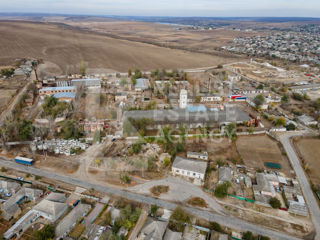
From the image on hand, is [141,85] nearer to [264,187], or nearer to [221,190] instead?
[221,190]

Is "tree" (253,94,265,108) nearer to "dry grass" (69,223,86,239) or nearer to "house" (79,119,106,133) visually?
A: "house" (79,119,106,133)

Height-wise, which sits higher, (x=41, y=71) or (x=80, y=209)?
(x=41, y=71)

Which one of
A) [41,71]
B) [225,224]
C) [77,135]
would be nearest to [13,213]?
[77,135]

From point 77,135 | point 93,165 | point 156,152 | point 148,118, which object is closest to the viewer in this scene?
point 93,165

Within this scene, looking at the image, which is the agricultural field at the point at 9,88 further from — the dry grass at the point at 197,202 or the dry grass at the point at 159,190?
the dry grass at the point at 197,202

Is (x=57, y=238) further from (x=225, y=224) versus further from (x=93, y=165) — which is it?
(x=225, y=224)

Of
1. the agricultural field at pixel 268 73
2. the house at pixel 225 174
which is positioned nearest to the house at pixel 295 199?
the house at pixel 225 174

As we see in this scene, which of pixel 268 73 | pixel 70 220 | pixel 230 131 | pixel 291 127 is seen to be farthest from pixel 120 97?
pixel 268 73

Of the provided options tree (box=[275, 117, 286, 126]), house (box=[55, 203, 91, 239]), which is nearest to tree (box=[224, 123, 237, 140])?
tree (box=[275, 117, 286, 126])
